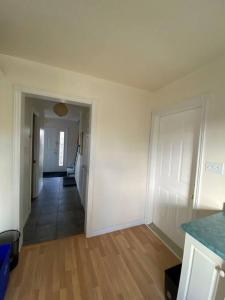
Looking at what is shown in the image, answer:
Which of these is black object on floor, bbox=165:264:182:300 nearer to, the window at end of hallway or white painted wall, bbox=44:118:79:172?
white painted wall, bbox=44:118:79:172

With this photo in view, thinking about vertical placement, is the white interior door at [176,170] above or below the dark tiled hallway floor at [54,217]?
above

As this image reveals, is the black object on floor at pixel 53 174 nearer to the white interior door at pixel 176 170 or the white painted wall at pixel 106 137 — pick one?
the white painted wall at pixel 106 137

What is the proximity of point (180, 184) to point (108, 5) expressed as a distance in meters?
2.02

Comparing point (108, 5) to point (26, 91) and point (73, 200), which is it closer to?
point (26, 91)

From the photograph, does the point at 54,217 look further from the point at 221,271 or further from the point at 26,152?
the point at 221,271

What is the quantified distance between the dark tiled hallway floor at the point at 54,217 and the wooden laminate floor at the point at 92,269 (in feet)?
0.60

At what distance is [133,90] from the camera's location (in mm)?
2311

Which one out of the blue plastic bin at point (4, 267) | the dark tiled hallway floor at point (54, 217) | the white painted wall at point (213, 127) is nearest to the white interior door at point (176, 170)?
the white painted wall at point (213, 127)

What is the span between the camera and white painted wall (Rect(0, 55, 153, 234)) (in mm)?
1665

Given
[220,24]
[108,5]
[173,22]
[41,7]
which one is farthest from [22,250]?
[220,24]

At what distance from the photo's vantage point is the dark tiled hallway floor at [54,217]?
223 cm

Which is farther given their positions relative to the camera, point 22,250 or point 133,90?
point 133,90

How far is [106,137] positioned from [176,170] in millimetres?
1118

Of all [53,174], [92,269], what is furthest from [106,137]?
[53,174]
